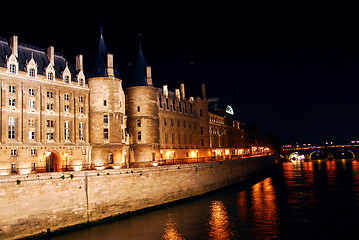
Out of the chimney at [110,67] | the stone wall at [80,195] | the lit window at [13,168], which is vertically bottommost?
the stone wall at [80,195]

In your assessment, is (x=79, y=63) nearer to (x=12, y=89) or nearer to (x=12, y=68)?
(x=12, y=68)

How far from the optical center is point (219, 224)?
34.0 m

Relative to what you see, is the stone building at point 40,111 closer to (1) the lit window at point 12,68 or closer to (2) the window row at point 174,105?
(1) the lit window at point 12,68

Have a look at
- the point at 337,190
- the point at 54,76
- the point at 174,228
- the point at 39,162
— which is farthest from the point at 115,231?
the point at 337,190

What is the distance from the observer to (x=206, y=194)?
53.5 meters

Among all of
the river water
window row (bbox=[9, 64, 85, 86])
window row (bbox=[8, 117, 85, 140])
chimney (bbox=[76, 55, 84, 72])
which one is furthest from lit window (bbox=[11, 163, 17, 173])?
chimney (bbox=[76, 55, 84, 72])

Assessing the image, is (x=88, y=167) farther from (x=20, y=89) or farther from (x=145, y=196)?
(x=20, y=89)

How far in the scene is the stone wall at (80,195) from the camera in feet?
92.6

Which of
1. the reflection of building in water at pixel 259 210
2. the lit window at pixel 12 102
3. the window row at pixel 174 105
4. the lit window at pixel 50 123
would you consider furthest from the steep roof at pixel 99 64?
the reflection of building in water at pixel 259 210

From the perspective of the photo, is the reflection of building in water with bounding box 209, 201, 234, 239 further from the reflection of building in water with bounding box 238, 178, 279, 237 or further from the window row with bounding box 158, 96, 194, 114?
the window row with bounding box 158, 96, 194, 114

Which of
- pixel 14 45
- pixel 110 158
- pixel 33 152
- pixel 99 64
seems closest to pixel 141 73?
pixel 99 64

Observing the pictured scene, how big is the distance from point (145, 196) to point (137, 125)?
17.4m

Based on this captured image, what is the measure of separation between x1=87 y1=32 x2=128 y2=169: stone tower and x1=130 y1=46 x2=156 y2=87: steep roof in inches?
313

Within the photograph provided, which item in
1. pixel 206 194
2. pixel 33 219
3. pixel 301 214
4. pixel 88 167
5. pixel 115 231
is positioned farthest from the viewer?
pixel 206 194
